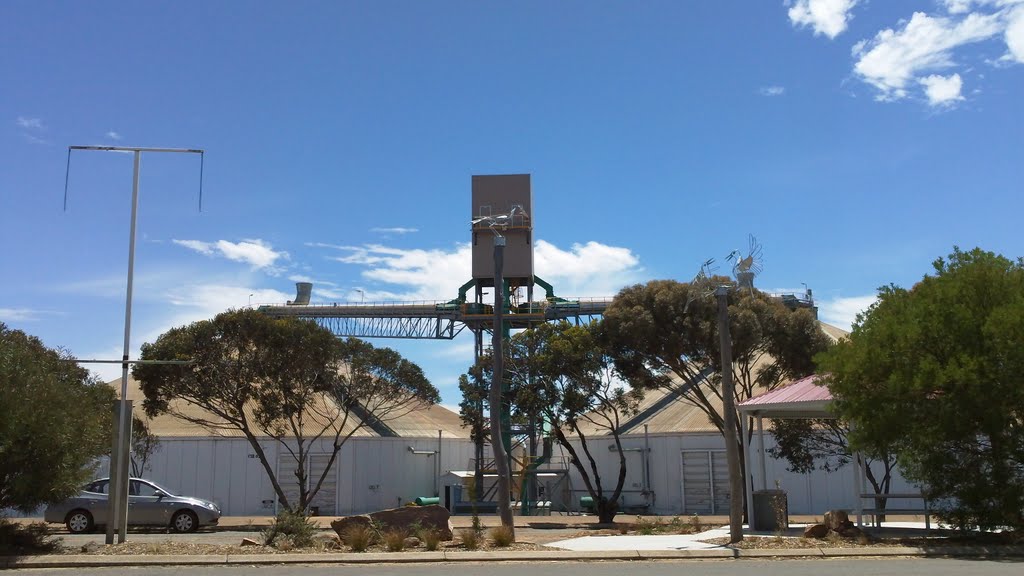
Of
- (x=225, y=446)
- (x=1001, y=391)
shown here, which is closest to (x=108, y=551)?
(x=1001, y=391)

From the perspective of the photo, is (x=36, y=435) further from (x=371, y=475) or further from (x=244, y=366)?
(x=371, y=475)

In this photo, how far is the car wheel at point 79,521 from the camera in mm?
23578

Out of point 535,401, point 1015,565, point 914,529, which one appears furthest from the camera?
point 535,401

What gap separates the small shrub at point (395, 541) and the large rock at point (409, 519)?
2.57 feet

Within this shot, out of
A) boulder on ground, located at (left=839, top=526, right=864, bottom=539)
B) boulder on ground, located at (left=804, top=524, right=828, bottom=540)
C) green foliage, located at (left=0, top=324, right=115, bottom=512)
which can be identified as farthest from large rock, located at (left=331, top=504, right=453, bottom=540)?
boulder on ground, located at (left=839, top=526, right=864, bottom=539)

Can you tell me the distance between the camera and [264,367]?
2956 centimetres

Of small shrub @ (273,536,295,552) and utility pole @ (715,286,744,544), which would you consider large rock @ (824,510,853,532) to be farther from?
small shrub @ (273,536,295,552)

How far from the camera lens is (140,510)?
79.6ft

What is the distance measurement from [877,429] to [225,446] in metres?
31.9

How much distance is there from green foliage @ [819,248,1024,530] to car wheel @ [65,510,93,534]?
63.4 ft

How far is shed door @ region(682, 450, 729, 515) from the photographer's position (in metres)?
39.6

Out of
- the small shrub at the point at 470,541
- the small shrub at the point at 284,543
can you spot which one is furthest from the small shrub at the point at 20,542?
the small shrub at the point at 470,541

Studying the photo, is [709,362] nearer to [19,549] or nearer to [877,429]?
[877,429]

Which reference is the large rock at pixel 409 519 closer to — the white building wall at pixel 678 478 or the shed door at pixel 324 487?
the white building wall at pixel 678 478
